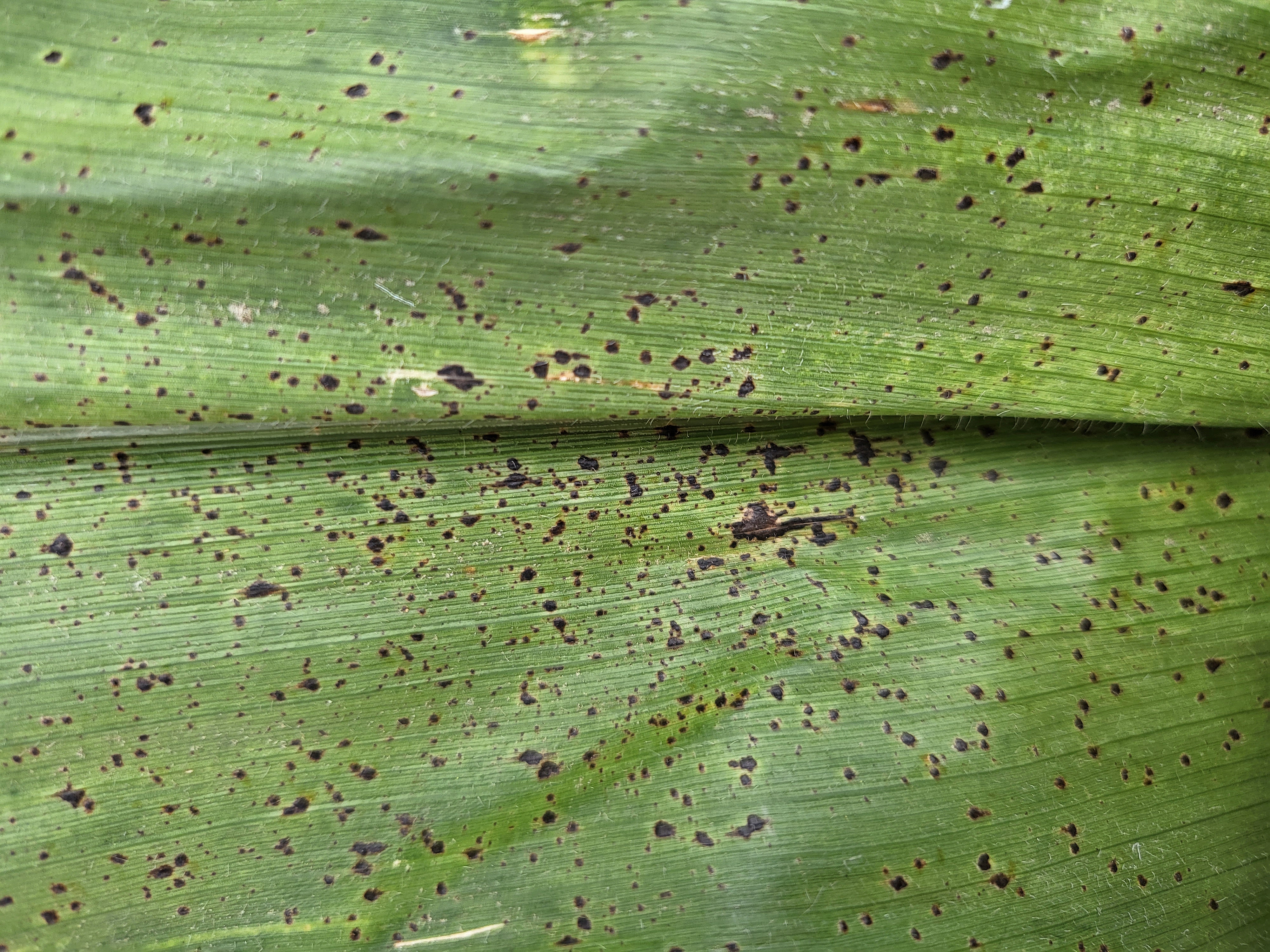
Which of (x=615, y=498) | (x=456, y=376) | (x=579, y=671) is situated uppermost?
(x=456, y=376)

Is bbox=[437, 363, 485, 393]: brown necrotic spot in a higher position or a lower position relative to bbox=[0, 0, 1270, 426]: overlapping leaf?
lower

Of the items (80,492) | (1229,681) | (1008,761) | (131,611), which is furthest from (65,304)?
(1229,681)

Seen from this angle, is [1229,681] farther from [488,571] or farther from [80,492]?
[80,492]

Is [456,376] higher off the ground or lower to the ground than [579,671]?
higher

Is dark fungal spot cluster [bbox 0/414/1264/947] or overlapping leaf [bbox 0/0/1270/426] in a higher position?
overlapping leaf [bbox 0/0/1270/426]

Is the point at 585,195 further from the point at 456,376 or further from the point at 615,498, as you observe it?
the point at 615,498

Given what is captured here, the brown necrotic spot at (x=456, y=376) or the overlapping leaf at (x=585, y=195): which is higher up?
the overlapping leaf at (x=585, y=195)

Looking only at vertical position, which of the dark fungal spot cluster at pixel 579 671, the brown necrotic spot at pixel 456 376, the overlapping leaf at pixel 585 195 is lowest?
the dark fungal spot cluster at pixel 579 671

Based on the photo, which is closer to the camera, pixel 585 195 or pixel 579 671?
pixel 585 195

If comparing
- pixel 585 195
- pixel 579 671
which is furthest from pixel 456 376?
pixel 579 671

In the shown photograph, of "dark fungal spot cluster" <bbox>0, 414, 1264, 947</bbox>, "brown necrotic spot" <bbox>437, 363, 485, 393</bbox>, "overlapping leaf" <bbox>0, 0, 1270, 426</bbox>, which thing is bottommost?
"dark fungal spot cluster" <bbox>0, 414, 1264, 947</bbox>

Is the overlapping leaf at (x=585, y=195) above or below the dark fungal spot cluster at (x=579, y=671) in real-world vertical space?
above
